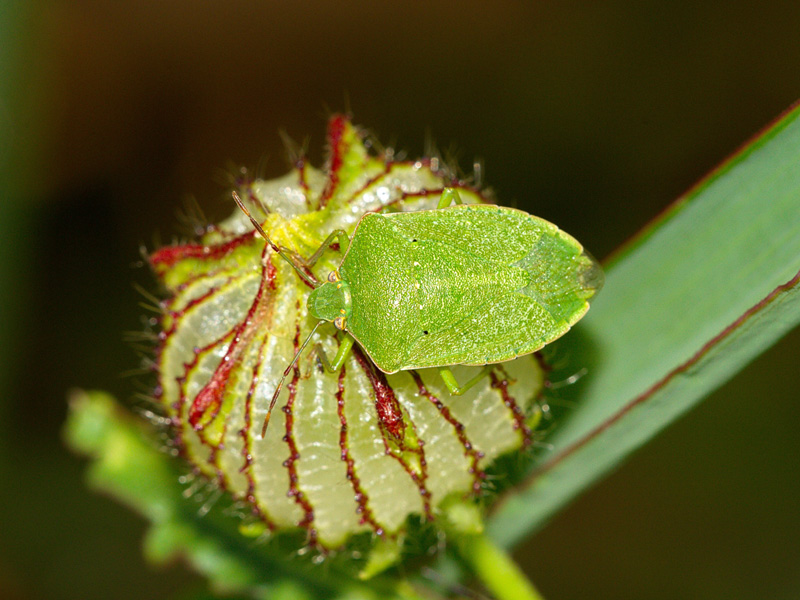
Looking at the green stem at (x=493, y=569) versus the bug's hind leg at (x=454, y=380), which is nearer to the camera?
the bug's hind leg at (x=454, y=380)

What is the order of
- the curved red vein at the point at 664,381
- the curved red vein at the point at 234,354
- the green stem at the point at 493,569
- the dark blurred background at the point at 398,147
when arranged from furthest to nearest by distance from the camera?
1. the dark blurred background at the point at 398,147
2. the green stem at the point at 493,569
3. the curved red vein at the point at 234,354
4. the curved red vein at the point at 664,381

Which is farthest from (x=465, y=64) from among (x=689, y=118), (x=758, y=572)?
(x=758, y=572)

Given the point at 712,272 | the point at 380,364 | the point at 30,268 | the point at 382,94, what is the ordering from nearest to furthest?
the point at 380,364, the point at 712,272, the point at 30,268, the point at 382,94

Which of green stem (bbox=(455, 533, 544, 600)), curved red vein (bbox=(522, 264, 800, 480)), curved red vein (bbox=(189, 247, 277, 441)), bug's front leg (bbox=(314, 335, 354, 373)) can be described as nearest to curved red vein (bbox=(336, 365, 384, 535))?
bug's front leg (bbox=(314, 335, 354, 373))

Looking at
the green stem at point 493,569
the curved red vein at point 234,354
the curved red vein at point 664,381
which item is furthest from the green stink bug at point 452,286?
the green stem at point 493,569

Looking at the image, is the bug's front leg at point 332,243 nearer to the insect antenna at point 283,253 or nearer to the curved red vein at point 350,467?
the insect antenna at point 283,253

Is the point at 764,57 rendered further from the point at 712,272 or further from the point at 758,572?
the point at 758,572

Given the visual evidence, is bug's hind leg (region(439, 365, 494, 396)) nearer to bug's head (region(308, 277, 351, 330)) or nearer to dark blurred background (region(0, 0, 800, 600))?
bug's head (region(308, 277, 351, 330))
